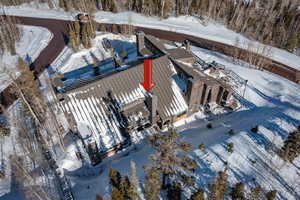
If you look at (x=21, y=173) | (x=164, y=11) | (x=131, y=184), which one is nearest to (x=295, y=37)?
(x=164, y=11)

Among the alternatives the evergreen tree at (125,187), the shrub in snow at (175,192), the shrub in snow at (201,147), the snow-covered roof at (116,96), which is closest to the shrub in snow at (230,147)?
the shrub in snow at (201,147)

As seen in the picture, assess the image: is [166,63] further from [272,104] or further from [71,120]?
[272,104]

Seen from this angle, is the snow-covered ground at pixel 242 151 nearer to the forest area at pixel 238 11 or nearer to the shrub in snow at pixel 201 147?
the shrub in snow at pixel 201 147

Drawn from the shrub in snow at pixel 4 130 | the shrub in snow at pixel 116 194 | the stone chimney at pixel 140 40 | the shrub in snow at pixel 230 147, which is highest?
the stone chimney at pixel 140 40

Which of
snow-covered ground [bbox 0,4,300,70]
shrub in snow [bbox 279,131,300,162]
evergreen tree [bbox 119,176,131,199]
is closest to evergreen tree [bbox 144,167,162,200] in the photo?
evergreen tree [bbox 119,176,131,199]

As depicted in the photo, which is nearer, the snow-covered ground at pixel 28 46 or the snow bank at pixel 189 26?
the snow-covered ground at pixel 28 46

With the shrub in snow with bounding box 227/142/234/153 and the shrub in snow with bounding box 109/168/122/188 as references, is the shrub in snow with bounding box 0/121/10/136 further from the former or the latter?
the shrub in snow with bounding box 227/142/234/153
